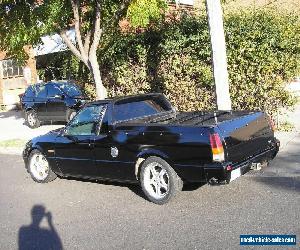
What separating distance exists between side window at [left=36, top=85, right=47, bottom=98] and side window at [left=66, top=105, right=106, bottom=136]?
30.2ft

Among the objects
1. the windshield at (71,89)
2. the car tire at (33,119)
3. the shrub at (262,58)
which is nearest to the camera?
the shrub at (262,58)

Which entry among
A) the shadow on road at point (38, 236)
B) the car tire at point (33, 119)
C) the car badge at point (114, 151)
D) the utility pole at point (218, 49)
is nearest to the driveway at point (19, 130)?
the car tire at point (33, 119)

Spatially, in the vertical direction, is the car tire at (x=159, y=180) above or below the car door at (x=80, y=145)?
below

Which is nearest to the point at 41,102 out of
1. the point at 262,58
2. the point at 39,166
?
the point at 39,166

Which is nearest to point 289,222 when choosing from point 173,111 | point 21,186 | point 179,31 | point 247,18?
point 173,111

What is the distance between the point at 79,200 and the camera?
678 centimetres

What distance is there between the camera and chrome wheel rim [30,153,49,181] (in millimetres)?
8211

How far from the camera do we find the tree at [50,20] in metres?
11.0

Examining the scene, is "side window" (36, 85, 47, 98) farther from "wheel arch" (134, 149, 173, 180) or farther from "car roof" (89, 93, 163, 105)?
"wheel arch" (134, 149, 173, 180)

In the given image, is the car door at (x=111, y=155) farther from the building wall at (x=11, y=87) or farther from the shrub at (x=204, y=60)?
the building wall at (x=11, y=87)

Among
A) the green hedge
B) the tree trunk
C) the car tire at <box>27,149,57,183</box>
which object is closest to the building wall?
the green hedge

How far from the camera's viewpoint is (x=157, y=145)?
6.07 metres

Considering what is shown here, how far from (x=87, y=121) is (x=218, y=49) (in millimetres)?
3335

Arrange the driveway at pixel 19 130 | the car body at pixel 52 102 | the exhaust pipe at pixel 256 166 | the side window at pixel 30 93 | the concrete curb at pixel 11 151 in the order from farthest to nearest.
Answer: the side window at pixel 30 93 < the car body at pixel 52 102 < the driveway at pixel 19 130 < the concrete curb at pixel 11 151 < the exhaust pipe at pixel 256 166
